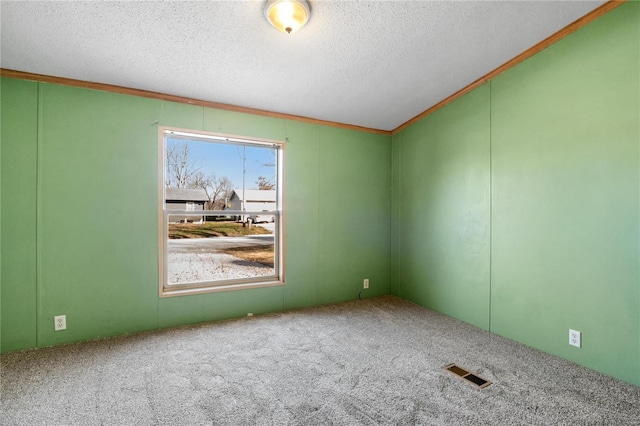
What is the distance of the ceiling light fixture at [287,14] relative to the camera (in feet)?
6.54

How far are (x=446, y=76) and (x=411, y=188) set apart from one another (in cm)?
150

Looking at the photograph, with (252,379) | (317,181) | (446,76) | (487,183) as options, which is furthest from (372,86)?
(252,379)

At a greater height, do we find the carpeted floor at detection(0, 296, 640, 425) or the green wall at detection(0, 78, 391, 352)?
the green wall at detection(0, 78, 391, 352)

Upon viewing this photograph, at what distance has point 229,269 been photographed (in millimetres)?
3646

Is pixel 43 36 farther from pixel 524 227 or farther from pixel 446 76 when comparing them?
pixel 524 227

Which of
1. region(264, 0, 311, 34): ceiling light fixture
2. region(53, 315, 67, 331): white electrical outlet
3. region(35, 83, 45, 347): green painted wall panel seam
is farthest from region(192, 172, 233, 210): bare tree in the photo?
region(264, 0, 311, 34): ceiling light fixture

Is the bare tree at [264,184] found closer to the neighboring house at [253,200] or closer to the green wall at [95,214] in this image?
the neighboring house at [253,200]

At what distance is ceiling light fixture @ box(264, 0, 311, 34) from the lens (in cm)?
199

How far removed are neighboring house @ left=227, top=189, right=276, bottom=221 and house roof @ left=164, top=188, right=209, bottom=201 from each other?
314 mm

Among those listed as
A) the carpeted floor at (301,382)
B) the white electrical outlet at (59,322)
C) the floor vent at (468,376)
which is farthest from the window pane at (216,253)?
the floor vent at (468,376)

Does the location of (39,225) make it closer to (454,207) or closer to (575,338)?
(454,207)

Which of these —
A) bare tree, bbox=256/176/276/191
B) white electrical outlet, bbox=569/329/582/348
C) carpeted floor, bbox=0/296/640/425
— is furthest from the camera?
bare tree, bbox=256/176/276/191

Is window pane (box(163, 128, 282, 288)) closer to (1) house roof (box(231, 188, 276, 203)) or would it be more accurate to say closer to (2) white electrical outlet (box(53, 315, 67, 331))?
(1) house roof (box(231, 188, 276, 203))

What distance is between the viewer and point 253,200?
146 inches
